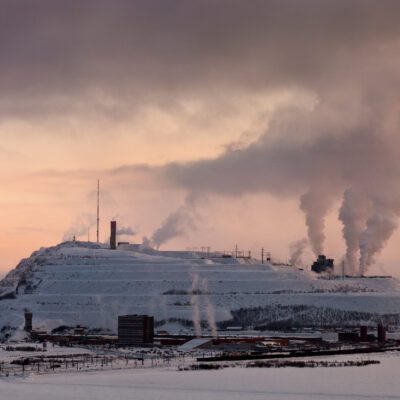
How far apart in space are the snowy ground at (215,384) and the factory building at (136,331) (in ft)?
158

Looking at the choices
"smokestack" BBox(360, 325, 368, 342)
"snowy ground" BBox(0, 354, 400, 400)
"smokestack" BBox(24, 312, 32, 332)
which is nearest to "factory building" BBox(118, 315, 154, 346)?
"smokestack" BBox(24, 312, 32, 332)

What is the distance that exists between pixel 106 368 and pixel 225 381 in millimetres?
20296

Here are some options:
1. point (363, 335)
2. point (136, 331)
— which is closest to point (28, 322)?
point (136, 331)

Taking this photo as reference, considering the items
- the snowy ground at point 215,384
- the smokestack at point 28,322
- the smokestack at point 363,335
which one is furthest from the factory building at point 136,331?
the snowy ground at point 215,384

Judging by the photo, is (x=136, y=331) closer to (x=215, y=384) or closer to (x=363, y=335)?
(x=363, y=335)

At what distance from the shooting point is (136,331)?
6560 inches

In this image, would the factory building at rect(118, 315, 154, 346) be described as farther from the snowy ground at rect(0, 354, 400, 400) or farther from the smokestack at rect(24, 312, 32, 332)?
the snowy ground at rect(0, 354, 400, 400)

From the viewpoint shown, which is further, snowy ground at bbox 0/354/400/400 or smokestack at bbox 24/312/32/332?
smokestack at bbox 24/312/32/332

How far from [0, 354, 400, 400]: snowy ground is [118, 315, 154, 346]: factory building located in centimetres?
4805

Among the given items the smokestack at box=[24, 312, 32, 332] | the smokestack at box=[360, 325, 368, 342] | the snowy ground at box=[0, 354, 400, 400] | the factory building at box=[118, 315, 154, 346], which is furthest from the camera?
the smokestack at box=[24, 312, 32, 332]

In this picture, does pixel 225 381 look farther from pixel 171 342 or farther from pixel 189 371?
pixel 171 342

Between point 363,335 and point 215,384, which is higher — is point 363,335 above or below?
above

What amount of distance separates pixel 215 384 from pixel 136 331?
6747cm

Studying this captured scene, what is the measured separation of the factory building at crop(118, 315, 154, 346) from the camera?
165875 millimetres
